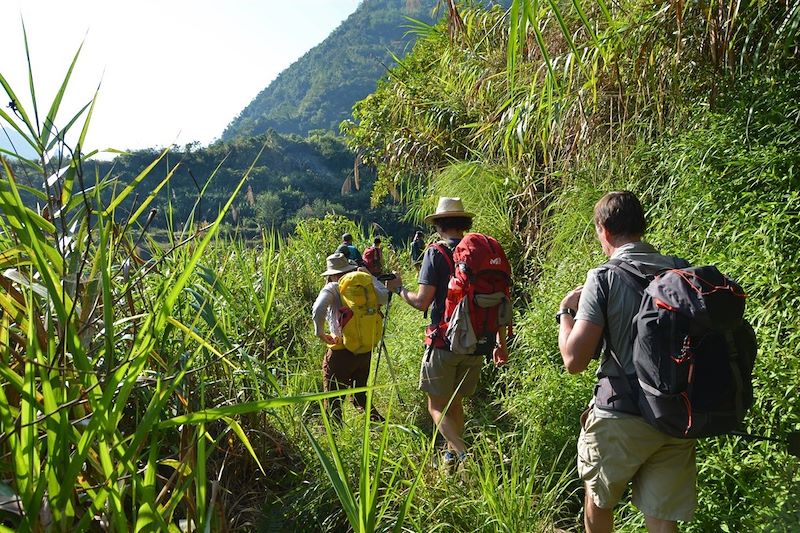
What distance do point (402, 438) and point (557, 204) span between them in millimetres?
2296

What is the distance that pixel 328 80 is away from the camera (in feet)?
408

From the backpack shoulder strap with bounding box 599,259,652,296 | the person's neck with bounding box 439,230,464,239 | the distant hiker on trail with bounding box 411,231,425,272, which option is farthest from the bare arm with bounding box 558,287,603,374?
the distant hiker on trail with bounding box 411,231,425,272

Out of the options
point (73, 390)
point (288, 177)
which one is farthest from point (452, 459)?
point (288, 177)

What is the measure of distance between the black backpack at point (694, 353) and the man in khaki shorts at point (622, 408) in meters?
0.17

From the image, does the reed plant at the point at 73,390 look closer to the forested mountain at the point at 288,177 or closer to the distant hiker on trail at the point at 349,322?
the distant hiker on trail at the point at 349,322

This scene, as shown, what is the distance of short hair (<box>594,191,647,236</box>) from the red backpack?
114 centimetres

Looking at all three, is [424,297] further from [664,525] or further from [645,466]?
[664,525]

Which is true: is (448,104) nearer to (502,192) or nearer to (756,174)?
(502,192)

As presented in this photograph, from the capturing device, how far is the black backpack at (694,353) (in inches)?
75.5

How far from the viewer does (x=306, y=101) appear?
123500 mm

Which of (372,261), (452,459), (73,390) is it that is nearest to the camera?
(73,390)

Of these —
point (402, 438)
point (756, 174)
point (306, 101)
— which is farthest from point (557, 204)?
point (306, 101)

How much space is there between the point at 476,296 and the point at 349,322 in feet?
4.06

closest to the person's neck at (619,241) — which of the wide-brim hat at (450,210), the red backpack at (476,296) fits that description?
the red backpack at (476,296)
